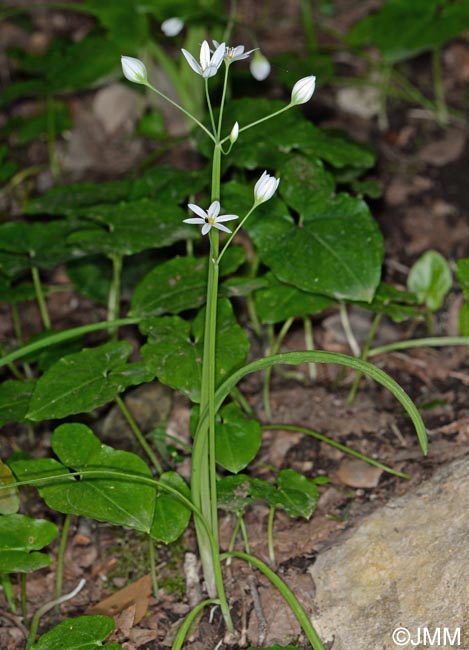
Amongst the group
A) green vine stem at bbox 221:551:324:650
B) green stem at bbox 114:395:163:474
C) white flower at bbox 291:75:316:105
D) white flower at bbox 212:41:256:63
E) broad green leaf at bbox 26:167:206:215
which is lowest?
green vine stem at bbox 221:551:324:650

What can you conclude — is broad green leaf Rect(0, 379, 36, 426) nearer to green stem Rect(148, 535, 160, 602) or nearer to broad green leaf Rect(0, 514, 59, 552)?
broad green leaf Rect(0, 514, 59, 552)

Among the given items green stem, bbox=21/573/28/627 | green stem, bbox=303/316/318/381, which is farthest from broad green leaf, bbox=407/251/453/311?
green stem, bbox=21/573/28/627

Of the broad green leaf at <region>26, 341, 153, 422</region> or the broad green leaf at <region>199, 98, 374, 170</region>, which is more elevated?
the broad green leaf at <region>199, 98, 374, 170</region>

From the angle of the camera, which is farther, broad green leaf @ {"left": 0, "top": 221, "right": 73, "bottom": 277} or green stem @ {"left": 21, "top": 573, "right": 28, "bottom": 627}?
broad green leaf @ {"left": 0, "top": 221, "right": 73, "bottom": 277}

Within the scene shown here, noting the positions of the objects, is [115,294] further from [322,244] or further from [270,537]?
[270,537]

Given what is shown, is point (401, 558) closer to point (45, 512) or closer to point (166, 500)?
point (166, 500)

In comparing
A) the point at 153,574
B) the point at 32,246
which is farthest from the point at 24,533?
the point at 32,246
